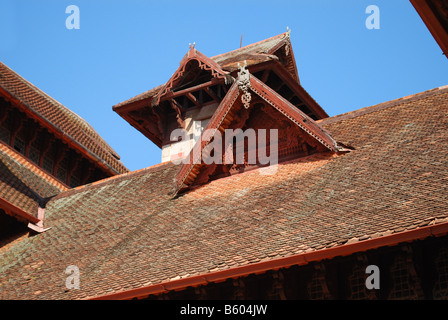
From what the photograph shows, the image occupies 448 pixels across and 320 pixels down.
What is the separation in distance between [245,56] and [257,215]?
8512 millimetres

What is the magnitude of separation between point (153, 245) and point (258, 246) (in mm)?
2470

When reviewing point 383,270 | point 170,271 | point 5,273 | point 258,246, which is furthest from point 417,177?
point 5,273

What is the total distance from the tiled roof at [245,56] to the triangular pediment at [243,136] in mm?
3675

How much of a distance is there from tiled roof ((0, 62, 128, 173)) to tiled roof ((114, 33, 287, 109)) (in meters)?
1.80

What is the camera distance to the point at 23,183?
16.2 meters

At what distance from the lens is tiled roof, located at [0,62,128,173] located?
723 inches

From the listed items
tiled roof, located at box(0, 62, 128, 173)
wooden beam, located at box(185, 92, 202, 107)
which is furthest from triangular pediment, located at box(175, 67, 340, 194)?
tiled roof, located at box(0, 62, 128, 173)

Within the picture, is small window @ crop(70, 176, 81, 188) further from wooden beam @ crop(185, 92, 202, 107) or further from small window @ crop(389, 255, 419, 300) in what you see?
small window @ crop(389, 255, 419, 300)

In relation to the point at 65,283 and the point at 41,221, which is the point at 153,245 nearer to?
the point at 65,283

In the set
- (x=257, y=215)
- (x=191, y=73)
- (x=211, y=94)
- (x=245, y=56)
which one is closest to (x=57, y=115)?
(x=191, y=73)

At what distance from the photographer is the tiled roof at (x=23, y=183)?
49.0ft

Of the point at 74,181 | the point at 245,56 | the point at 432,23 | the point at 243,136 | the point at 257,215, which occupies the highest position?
the point at 245,56

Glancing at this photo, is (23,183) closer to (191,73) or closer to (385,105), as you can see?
(191,73)
